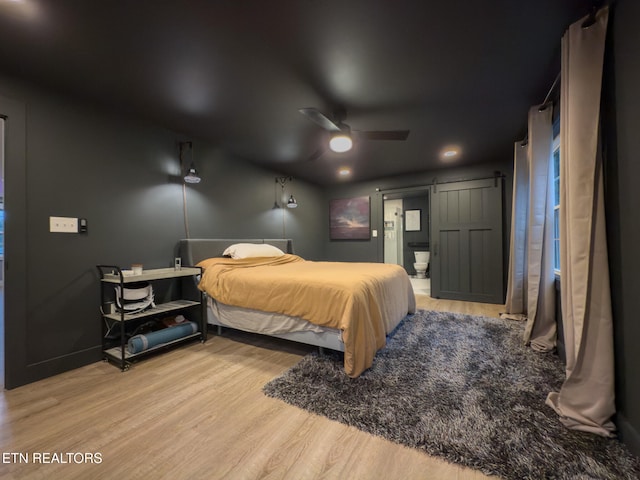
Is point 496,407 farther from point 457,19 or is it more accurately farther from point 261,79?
point 261,79

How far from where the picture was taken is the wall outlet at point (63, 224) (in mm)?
2119

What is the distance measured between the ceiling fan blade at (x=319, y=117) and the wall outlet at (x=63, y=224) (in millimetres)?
2199

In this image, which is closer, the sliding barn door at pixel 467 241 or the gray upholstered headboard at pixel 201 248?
the gray upholstered headboard at pixel 201 248

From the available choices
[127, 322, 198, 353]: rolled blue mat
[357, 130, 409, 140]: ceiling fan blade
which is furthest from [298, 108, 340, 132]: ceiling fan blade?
[127, 322, 198, 353]: rolled blue mat

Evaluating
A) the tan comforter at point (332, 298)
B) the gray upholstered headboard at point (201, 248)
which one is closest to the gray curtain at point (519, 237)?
the tan comforter at point (332, 298)

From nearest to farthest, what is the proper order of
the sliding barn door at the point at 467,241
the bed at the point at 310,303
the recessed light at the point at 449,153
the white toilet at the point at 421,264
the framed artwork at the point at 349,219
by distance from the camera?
the bed at the point at 310,303 → the recessed light at the point at 449,153 → the sliding barn door at the point at 467,241 → the framed artwork at the point at 349,219 → the white toilet at the point at 421,264

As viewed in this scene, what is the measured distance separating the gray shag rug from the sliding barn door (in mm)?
1790

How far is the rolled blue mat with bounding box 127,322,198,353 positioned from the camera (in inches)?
87.7

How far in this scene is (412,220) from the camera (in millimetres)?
7145

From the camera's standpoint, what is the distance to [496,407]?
158 centimetres

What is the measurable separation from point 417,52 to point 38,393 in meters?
3.63

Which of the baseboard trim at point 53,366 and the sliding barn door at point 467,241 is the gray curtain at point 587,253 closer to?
the sliding barn door at point 467,241

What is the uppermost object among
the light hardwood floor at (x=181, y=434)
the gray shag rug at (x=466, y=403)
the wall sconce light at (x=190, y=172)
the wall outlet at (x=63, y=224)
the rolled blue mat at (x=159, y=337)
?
the wall sconce light at (x=190, y=172)

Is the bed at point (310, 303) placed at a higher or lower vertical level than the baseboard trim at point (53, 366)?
higher
